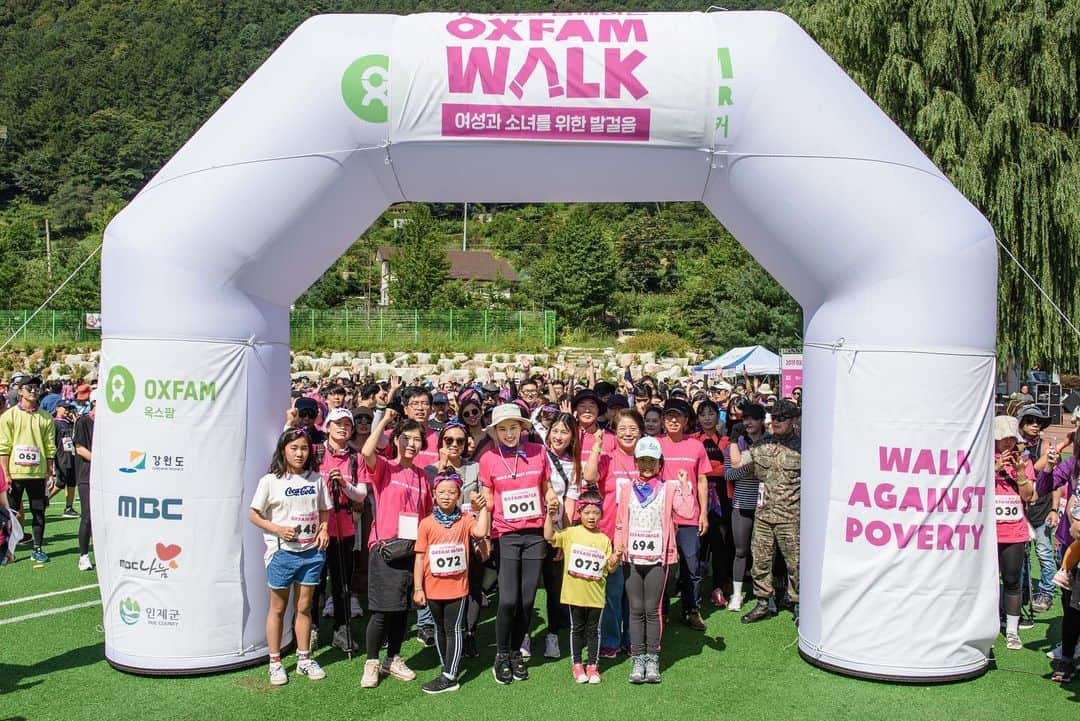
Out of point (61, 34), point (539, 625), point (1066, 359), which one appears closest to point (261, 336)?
point (539, 625)

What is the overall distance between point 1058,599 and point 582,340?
1367 inches

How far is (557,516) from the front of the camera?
20.7ft

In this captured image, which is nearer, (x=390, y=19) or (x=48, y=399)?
(x=390, y=19)

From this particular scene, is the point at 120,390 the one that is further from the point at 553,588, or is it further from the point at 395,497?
the point at 553,588

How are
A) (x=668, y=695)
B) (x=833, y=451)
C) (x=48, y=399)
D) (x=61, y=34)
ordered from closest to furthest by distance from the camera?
(x=668, y=695), (x=833, y=451), (x=48, y=399), (x=61, y=34)

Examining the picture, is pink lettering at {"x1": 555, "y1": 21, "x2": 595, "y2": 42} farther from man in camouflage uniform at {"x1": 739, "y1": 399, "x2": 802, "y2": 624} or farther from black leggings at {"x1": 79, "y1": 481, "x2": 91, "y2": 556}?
black leggings at {"x1": 79, "y1": 481, "x2": 91, "y2": 556}

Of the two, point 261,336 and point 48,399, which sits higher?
point 261,336

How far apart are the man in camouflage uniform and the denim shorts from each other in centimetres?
348

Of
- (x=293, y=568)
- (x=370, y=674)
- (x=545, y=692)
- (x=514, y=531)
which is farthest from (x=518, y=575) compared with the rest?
(x=293, y=568)

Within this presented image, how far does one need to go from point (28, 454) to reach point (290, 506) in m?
5.24

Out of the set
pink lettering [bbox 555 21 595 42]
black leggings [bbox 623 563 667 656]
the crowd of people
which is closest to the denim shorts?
the crowd of people

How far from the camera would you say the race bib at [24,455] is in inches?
376

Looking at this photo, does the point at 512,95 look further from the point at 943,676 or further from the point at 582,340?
the point at 582,340

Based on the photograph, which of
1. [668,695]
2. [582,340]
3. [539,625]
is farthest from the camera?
[582,340]
